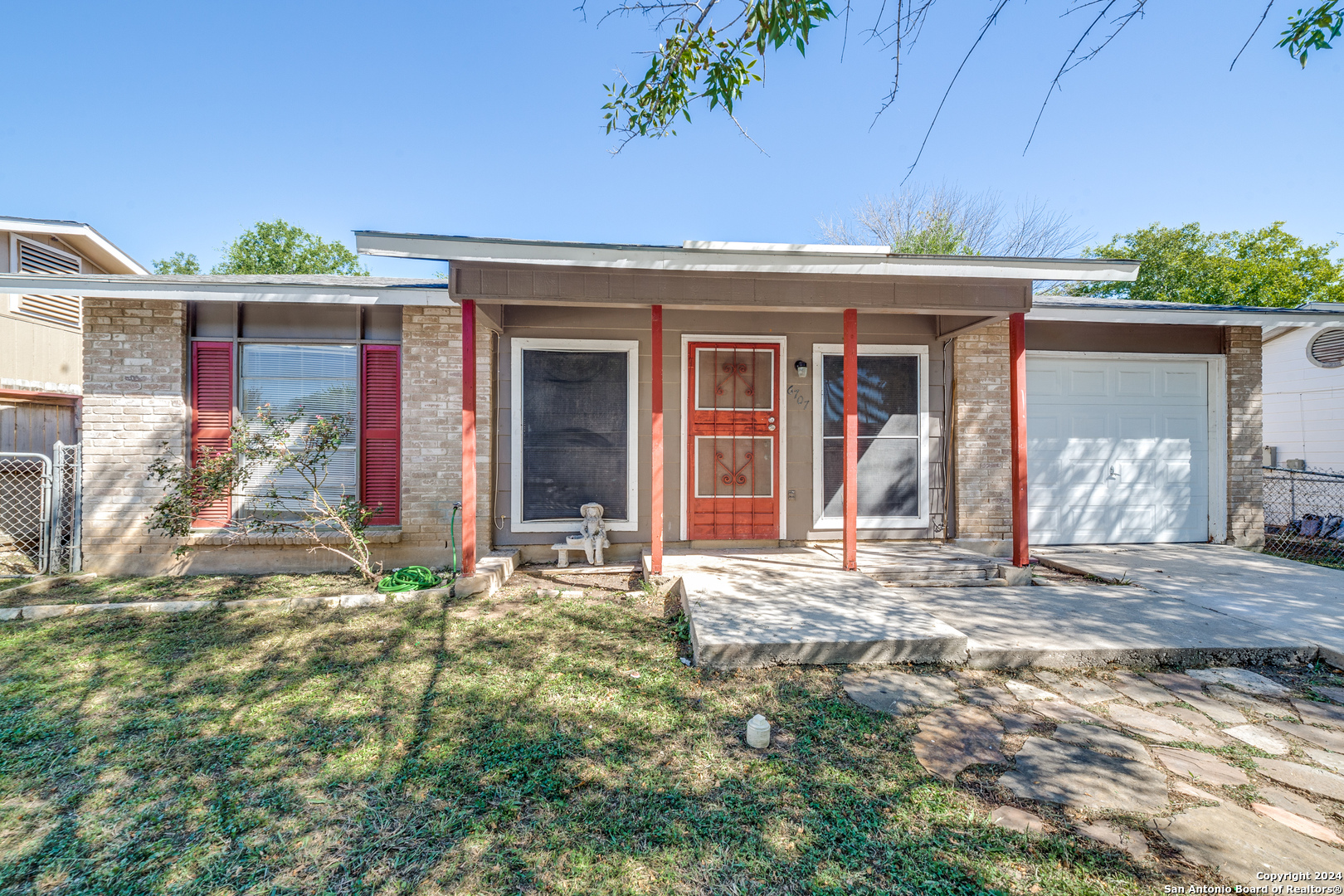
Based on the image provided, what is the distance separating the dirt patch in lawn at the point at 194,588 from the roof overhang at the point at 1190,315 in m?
7.13

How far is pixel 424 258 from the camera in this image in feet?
13.1

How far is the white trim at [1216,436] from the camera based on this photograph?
6004 mm

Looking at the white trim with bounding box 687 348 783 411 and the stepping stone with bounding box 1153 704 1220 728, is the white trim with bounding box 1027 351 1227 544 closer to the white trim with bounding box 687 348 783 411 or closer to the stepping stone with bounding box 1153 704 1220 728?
the white trim with bounding box 687 348 783 411

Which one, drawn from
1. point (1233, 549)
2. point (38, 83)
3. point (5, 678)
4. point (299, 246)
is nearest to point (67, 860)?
point (5, 678)

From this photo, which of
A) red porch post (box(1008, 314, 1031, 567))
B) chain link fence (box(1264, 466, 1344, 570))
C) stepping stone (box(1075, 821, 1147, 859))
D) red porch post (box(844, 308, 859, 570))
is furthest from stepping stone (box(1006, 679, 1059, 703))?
chain link fence (box(1264, 466, 1344, 570))

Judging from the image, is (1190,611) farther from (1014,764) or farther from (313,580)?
(313,580)

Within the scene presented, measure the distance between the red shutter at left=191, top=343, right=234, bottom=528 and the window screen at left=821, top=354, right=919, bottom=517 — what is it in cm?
612

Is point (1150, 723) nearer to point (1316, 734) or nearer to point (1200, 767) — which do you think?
point (1200, 767)

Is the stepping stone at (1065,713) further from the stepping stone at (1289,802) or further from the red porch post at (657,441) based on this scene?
the red porch post at (657,441)

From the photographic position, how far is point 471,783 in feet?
6.80

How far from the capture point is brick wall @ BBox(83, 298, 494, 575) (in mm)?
5113

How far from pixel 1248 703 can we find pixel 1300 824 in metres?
1.20

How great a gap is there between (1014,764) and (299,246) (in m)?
32.5

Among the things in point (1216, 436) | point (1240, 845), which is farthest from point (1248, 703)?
point (1216, 436)
